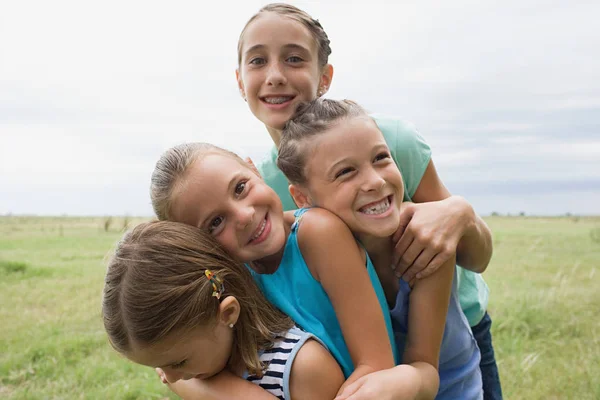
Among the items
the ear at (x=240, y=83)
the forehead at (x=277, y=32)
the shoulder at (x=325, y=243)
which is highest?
the forehead at (x=277, y=32)

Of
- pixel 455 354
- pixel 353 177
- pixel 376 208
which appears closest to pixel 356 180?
pixel 353 177

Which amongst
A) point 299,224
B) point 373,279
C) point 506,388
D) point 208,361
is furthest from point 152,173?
point 506,388

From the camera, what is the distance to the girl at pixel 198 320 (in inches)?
75.2

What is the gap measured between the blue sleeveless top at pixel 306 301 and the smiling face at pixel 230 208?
9cm

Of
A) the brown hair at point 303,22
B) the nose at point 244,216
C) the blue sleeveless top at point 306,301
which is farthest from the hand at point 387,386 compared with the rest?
the brown hair at point 303,22

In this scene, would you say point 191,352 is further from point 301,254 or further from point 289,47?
point 289,47

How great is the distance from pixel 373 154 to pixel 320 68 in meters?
0.94

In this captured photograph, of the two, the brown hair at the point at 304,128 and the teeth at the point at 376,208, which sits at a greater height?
the brown hair at the point at 304,128

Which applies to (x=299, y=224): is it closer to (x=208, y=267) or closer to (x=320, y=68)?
(x=208, y=267)

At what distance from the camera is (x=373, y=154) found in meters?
2.20

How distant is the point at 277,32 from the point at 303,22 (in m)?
0.17

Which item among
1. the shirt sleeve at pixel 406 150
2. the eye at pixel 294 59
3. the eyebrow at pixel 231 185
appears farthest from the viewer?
the eye at pixel 294 59

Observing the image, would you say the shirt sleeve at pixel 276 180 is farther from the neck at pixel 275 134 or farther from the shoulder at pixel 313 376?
the shoulder at pixel 313 376

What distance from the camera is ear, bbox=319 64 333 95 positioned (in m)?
3.02
